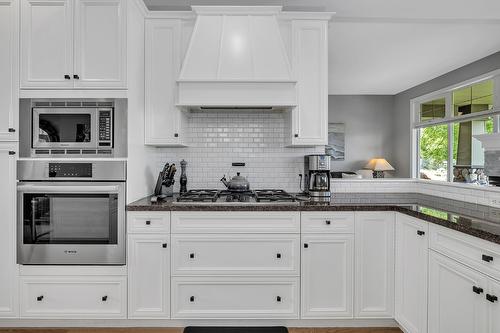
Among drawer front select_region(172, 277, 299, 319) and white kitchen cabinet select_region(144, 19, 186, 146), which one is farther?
white kitchen cabinet select_region(144, 19, 186, 146)

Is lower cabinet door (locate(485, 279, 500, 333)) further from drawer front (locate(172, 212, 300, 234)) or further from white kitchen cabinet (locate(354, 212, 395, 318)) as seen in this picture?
drawer front (locate(172, 212, 300, 234))

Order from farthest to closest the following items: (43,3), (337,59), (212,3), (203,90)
Result: (337,59)
(212,3)
(203,90)
(43,3)

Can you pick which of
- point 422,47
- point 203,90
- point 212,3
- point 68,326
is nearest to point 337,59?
point 422,47

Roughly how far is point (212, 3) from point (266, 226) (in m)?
2.10

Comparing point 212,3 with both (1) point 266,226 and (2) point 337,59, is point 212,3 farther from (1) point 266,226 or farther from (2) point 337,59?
(2) point 337,59

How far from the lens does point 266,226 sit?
244 cm

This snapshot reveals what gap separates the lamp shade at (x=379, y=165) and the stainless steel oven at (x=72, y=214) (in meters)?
5.91

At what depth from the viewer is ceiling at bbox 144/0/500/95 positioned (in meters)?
3.03

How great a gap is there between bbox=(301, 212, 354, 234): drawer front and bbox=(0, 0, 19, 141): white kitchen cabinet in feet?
7.56

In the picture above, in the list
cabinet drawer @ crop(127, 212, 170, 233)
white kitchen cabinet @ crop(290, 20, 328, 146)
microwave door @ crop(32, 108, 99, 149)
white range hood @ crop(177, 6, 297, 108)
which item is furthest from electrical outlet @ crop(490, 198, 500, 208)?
microwave door @ crop(32, 108, 99, 149)

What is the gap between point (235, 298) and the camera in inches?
96.1

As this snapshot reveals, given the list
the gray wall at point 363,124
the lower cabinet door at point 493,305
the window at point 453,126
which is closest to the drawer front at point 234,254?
the lower cabinet door at point 493,305

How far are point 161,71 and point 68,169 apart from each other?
1121 millimetres

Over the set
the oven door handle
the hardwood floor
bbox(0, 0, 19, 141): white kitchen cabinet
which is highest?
bbox(0, 0, 19, 141): white kitchen cabinet
